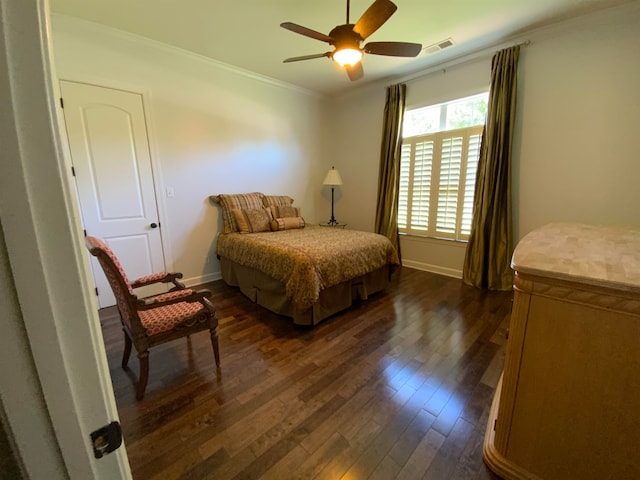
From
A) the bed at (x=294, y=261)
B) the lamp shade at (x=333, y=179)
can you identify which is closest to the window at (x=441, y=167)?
the lamp shade at (x=333, y=179)

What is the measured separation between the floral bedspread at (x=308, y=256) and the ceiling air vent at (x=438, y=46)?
Result: 231 centimetres

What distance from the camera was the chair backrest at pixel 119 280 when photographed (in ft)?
4.89

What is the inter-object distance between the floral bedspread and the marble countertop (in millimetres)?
1475

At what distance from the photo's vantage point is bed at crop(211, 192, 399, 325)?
2.38 metres

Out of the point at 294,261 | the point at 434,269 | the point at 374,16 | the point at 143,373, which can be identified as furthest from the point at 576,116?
the point at 143,373

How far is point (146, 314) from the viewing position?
5.84 ft

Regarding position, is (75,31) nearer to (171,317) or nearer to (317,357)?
(171,317)

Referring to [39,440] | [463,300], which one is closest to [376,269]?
[463,300]

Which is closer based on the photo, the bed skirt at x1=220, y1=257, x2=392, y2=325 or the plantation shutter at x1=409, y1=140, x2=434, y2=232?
the bed skirt at x1=220, y1=257, x2=392, y2=325

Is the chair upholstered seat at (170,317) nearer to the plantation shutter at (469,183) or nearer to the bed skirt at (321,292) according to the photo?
the bed skirt at (321,292)

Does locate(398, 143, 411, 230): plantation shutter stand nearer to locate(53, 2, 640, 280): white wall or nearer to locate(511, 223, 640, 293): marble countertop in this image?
locate(53, 2, 640, 280): white wall

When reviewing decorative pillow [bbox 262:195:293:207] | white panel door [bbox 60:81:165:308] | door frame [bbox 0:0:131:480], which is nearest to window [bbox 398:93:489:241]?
decorative pillow [bbox 262:195:293:207]

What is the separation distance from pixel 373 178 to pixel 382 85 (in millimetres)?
1439

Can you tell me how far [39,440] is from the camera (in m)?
0.39
